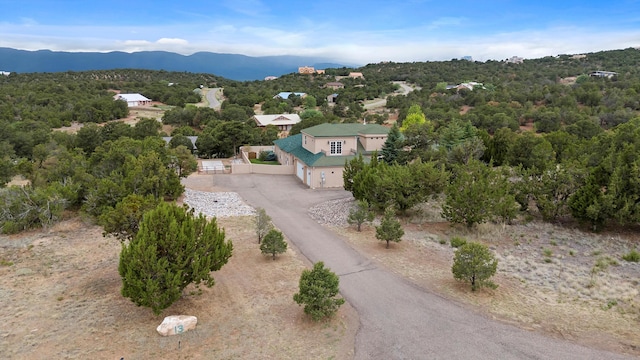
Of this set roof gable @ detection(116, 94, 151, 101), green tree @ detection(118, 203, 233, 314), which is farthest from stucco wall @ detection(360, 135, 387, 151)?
roof gable @ detection(116, 94, 151, 101)

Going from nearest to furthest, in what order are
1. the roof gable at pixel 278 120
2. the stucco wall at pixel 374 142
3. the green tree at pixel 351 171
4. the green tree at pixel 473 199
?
the green tree at pixel 473 199 → the green tree at pixel 351 171 → the stucco wall at pixel 374 142 → the roof gable at pixel 278 120

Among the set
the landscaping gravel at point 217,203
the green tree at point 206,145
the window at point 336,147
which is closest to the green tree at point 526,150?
the window at point 336,147

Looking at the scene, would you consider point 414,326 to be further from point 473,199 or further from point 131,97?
point 131,97

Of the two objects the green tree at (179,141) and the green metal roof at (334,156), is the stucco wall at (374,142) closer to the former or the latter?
the green metal roof at (334,156)

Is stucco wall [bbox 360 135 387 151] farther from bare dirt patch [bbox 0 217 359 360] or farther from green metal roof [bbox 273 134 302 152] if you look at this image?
bare dirt patch [bbox 0 217 359 360]

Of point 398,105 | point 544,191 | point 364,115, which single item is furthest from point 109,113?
point 544,191

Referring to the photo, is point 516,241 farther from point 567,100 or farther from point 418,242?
point 567,100

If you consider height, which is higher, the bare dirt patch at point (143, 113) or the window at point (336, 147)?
the window at point (336, 147)
